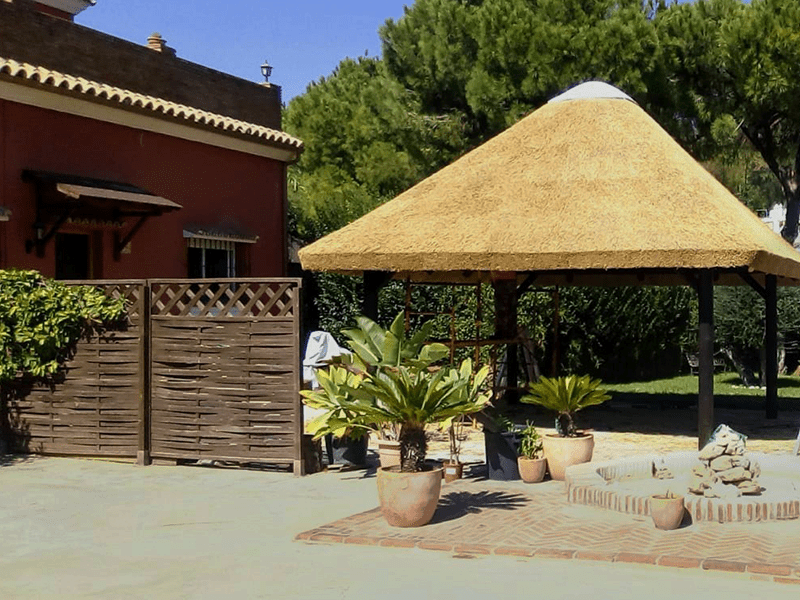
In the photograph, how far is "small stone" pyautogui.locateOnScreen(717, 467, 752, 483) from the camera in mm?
8992

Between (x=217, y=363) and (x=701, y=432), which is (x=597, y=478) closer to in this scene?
(x=701, y=432)

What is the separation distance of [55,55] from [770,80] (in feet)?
40.5

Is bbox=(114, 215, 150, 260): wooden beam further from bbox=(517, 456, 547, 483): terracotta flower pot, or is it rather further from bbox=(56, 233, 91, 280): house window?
bbox=(517, 456, 547, 483): terracotta flower pot

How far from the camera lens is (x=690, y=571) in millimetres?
7098

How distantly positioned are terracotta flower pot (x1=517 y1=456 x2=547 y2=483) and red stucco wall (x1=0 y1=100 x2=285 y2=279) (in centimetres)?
Answer: 784

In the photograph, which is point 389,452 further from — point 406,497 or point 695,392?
point 695,392

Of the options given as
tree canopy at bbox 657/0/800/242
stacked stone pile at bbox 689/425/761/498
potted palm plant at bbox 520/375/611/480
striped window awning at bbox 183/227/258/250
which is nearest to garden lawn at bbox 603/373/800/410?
tree canopy at bbox 657/0/800/242

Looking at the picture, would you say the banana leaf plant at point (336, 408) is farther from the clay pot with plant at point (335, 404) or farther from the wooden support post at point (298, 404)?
the wooden support post at point (298, 404)

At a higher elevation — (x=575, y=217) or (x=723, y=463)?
(x=575, y=217)

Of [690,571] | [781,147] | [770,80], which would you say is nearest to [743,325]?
[781,147]

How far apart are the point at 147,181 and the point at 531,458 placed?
9351 mm

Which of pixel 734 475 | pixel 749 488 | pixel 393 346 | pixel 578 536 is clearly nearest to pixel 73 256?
pixel 393 346

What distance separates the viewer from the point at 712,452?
9211mm

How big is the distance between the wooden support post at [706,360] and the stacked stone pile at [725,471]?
244 cm
